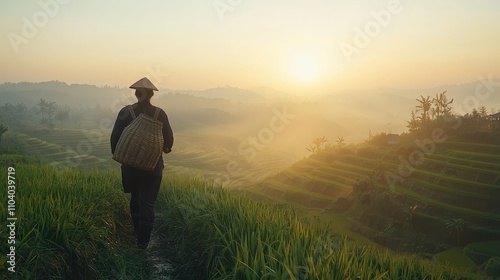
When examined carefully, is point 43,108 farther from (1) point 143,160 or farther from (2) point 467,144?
(1) point 143,160

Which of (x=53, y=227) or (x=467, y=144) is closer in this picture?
(x=53, y=227)

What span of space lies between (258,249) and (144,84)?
272cm

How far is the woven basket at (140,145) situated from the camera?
427cm

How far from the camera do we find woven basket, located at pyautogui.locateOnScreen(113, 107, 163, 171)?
4.27 metres

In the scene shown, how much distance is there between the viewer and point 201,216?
→ 442 centimetres

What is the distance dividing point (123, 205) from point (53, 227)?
192cm

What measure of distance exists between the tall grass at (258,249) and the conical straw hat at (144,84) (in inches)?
69.4

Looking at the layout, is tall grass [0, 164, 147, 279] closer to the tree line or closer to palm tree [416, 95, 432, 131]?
the tree line

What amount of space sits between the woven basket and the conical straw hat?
1.40 feet

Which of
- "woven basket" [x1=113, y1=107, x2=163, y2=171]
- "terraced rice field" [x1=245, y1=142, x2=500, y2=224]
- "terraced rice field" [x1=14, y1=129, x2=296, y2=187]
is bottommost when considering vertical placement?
"terraced rice field" [x1=14, y1=129, x2=296, y2=187]

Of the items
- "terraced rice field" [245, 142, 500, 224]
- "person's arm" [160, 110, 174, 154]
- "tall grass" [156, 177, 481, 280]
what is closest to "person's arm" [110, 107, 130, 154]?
"person's arm" [160, 110, 174, 154]

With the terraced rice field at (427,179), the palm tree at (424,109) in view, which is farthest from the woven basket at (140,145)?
the palm tree at (424,109)

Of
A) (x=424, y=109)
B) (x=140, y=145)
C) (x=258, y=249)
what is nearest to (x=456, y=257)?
(x=424, y=109)

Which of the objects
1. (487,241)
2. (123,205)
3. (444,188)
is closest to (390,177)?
(444,188)
